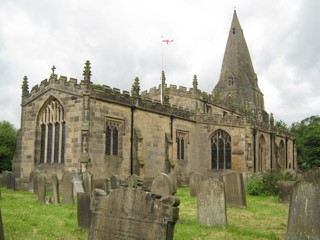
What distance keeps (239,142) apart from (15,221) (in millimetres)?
18598

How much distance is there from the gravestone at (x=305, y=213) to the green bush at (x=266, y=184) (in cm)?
1172

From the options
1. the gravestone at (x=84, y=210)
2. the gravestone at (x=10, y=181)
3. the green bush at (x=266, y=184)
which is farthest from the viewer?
the gravestone at (x=10, y=181)

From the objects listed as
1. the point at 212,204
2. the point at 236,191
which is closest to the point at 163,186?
the point at 212,204

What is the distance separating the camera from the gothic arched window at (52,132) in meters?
19.8

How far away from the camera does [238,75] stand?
4859 cm

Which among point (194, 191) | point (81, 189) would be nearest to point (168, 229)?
point (81, 189)

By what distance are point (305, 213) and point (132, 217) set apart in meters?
2.97

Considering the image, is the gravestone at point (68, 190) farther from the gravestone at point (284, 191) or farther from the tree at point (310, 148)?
the tree at point (310, 148)

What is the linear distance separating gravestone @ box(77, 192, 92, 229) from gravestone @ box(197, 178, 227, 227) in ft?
9.80

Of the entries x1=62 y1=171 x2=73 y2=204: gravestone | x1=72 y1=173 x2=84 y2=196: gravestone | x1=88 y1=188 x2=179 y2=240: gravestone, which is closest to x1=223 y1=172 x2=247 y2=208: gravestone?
x1=72 y1=173 x2=84 y2=196: gravestone

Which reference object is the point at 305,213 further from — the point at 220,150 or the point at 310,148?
the point at 310,148

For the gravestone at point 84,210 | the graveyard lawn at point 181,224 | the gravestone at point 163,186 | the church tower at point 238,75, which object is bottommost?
the graveyard lawn at point 181,224

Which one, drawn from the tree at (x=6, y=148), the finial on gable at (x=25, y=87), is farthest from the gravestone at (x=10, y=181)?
the tree at (x=6, y=148)

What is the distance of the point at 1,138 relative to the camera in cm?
4209
